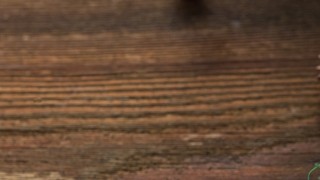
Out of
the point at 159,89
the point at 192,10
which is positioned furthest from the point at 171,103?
the point at 192,10

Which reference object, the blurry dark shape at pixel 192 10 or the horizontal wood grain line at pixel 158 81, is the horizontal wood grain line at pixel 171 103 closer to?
the horizontal wood grain line at pixel 158 81

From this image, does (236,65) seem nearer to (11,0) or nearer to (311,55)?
(311,55)

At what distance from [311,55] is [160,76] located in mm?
247

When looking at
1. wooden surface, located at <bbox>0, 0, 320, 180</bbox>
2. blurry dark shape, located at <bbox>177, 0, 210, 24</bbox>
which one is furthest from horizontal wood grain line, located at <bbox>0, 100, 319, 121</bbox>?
blurry dark shape, located at <bbox>177, 0, 210, 24</bbox>

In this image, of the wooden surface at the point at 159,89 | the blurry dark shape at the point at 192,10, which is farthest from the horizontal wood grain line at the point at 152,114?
the blurry dark shape at the point at 192,10

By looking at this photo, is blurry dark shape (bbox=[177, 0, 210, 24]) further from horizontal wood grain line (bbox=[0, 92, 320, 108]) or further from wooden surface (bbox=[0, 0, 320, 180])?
horizontal wood grain line (bbox=[0, 92, 320, 108])

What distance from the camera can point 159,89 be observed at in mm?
769

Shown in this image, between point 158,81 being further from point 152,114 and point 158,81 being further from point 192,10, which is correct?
point 192,10

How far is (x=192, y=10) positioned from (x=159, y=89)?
200 millimetres

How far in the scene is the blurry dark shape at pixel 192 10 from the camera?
878mm

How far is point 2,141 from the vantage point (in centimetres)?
73

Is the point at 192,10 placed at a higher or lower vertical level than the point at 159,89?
higher

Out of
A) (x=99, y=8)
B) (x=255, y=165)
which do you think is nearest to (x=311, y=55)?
(x=255, y=165)

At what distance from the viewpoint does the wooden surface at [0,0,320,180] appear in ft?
2.30
